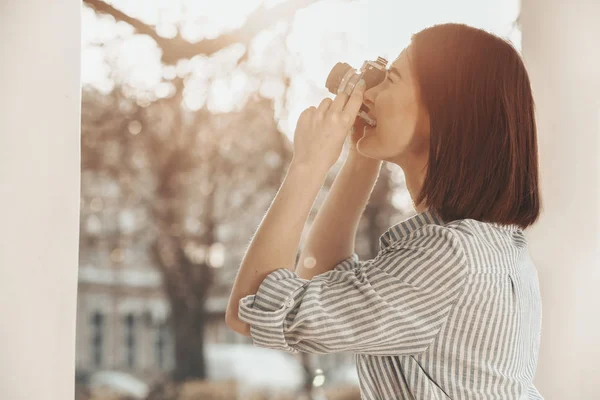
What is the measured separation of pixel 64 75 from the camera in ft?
2.60

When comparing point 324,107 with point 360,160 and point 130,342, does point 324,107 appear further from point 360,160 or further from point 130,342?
point 130,342

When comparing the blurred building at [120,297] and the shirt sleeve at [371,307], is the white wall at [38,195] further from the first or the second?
the blurred building at [120,297]

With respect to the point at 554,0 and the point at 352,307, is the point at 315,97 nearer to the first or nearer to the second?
the point at 554,0

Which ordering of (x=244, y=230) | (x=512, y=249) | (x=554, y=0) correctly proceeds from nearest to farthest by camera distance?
(x=512, y=249)
(x=554, y=0)
(x=244, y=230)

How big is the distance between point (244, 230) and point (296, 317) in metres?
1.90

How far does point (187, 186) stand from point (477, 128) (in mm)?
1931

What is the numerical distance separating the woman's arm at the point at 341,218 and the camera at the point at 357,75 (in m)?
0.12

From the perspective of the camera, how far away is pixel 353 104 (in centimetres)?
70

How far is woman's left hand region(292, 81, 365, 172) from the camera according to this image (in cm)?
68

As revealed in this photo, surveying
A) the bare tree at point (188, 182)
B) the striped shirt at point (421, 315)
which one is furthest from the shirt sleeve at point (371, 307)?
the bare tree at point (188, 182)

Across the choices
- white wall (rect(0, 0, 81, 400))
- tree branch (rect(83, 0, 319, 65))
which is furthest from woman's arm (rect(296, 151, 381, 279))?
tree branch (rect(83, 0, 319, 65))

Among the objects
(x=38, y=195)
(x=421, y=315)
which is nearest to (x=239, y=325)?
(x=421, y=315)

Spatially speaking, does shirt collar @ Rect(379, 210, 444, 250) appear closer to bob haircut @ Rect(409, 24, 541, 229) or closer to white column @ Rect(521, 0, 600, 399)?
bob haircut @ Rect(409, 24, 541, 229)

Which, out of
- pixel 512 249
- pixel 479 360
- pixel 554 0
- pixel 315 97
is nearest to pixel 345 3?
pixel 315 97
